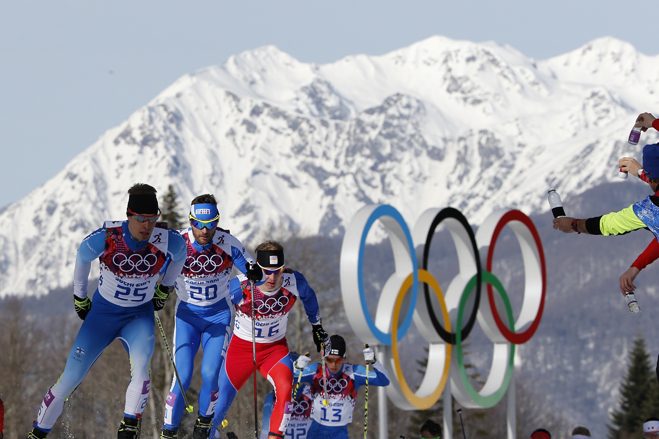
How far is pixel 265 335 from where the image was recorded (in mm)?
15711

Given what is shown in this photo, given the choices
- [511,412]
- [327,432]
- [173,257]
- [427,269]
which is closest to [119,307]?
[173,257]

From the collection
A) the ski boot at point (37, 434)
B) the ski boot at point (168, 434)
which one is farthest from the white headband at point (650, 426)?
the ski boot at point (37, 434)

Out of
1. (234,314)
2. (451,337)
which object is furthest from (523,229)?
(234,314)

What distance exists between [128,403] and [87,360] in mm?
601

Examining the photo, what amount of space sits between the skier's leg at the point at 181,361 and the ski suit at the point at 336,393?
2818mm

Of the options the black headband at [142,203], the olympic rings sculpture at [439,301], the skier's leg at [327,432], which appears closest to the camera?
the black headband at [142,203]

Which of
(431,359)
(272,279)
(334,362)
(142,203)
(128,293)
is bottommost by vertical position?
(334,362)

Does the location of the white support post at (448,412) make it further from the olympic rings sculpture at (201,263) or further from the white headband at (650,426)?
the olympic rings sculpture at (201,263)

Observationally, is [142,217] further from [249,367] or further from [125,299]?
[249,367]

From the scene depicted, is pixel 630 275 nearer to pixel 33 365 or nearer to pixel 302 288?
pixel 302 288

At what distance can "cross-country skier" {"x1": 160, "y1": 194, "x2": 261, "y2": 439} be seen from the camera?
15023 mm

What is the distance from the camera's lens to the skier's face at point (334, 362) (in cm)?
1719

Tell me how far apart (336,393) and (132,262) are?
529 cm

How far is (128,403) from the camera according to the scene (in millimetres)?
13188
